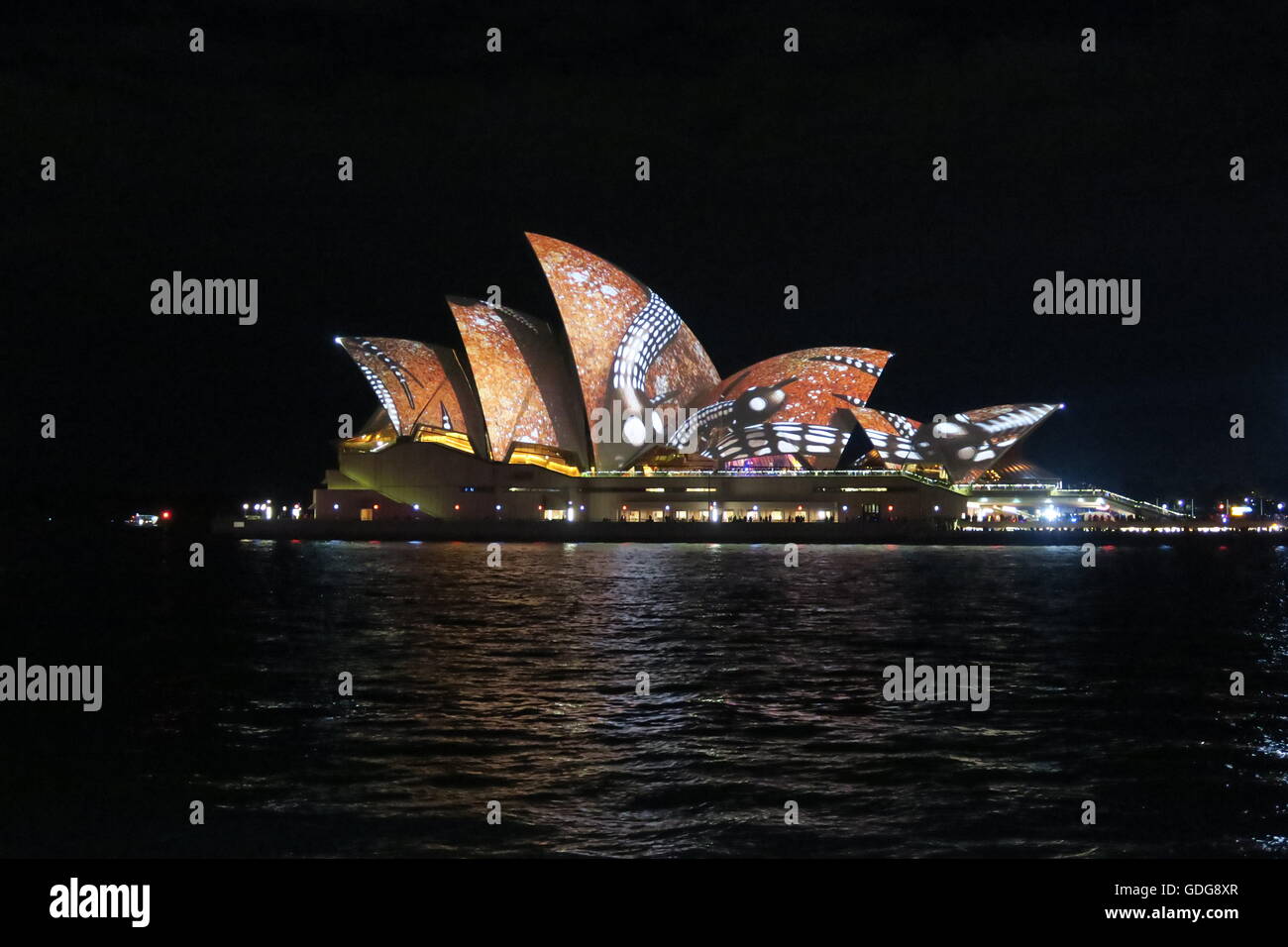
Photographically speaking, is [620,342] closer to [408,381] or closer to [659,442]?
[659,442]

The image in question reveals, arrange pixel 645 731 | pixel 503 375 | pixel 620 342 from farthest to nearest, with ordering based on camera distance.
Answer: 1. pixel 503 375
2. pixel 620 342
3. pixel 645 731

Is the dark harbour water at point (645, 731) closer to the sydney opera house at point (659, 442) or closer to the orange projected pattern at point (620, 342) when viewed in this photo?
the orange projected pattern at point (620, 342)

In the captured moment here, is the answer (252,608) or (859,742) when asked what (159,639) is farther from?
(859,742)

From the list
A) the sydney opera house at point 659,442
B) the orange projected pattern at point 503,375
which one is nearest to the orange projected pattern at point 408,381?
the sydney opera house at point 659,442

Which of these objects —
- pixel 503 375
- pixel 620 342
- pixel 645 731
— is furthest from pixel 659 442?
pixel 645 731
